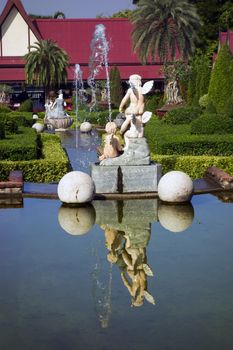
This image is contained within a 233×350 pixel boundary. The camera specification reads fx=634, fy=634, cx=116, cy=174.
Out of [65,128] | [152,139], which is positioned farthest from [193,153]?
[65,128]

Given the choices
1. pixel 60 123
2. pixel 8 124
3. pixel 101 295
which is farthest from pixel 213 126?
pixel 60 123

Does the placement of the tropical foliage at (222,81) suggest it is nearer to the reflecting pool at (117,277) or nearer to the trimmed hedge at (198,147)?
the trimmed hedge at (198,147)

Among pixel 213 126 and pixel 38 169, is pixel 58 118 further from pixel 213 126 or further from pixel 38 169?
pixel 38 169

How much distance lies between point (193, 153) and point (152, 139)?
202cm

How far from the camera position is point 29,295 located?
772 centimetres

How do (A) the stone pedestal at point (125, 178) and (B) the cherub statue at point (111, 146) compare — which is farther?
(B) the cherub statue at point (111, 146)

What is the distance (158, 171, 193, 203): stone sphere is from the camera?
1264cm

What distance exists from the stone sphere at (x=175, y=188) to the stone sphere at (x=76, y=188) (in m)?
1.47

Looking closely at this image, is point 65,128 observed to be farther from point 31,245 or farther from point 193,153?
point 31,245

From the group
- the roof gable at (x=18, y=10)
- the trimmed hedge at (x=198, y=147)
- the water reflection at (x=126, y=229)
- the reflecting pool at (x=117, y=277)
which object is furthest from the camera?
the roof gable at (x=18, y=10)

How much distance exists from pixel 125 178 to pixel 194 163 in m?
3.20

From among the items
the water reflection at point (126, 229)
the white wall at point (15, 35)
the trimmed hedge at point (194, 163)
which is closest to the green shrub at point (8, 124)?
the trimmed hedge at point (194, 163)

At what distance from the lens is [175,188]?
41.5ft

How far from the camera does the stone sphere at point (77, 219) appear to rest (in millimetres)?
10938
